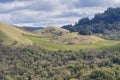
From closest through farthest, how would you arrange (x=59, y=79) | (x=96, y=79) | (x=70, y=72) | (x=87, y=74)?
(x=96, y=79)
(x=87, y=74)
(x=59, y=79)
(x=70, y=72)

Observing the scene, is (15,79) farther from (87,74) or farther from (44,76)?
(87,74)

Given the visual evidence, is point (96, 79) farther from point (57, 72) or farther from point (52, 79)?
point (57, 72)

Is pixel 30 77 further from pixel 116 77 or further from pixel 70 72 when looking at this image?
pixel 116 77

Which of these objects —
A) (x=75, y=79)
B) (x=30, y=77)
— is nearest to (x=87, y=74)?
(x=75, y=79)

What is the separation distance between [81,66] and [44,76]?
19.0 m

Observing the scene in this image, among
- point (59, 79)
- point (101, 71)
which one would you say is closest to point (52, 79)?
point (59, 79)

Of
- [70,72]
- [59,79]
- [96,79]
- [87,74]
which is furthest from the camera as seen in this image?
[70,72]

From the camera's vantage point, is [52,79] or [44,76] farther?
[44,76]

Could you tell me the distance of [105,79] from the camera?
504 feet

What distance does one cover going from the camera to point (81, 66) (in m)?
199

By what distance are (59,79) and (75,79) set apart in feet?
48.6

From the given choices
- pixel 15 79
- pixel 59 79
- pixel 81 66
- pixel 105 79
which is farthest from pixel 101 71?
pixel 15 79

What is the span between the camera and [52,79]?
599 ft

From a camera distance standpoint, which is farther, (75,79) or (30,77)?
(30,77)
